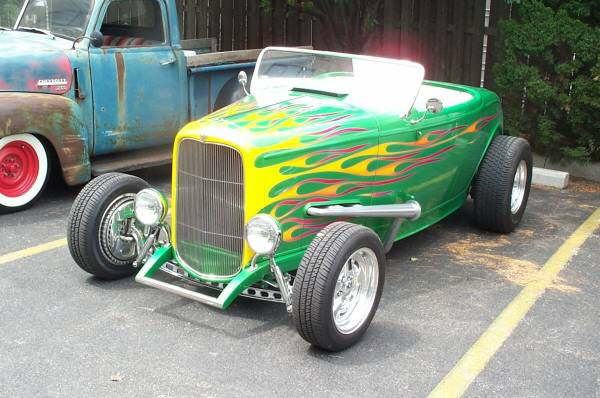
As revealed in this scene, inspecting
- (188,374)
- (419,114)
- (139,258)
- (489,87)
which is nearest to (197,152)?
(139,258)

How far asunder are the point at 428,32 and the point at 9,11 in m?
5.20

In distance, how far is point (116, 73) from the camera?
7227 mm

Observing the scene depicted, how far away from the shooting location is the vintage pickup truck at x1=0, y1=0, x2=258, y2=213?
6.66m

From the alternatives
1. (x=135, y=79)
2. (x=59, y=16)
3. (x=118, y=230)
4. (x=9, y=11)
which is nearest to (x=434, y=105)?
(x=118, y=230)

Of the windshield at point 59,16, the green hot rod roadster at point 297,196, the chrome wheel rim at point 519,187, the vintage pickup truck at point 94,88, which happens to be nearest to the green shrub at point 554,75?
the chrome wheel rim at point 519,187

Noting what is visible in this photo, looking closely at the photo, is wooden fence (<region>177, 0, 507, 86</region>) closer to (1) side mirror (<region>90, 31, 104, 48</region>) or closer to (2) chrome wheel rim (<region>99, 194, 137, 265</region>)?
(1) side mirror (<region>90, 31, 104, 48</region>)

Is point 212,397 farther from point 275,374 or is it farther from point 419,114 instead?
point 419,114

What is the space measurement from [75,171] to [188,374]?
3.43 m

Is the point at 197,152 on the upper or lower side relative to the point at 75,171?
upper

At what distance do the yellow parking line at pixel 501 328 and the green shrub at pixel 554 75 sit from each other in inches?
84.3

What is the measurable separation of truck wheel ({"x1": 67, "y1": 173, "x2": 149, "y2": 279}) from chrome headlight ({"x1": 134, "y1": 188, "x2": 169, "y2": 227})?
23 cm

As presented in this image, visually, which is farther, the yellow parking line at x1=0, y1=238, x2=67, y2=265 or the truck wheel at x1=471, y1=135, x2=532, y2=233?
the truck wheel at x1=471, y1=135, x2=532, y2=233

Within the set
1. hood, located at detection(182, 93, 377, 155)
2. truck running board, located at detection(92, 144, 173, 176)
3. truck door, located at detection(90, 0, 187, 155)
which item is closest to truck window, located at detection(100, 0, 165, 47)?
truck door, located at detection(90, 0, 187, 155)

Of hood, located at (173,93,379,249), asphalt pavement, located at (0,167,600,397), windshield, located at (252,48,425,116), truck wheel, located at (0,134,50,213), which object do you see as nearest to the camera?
asphalt pavement, located at (0,167,600,397)
